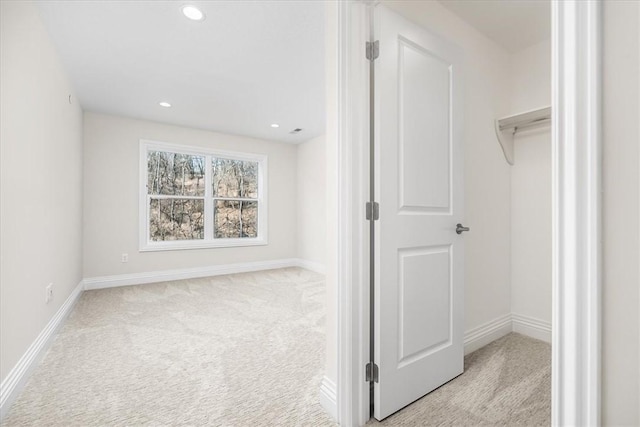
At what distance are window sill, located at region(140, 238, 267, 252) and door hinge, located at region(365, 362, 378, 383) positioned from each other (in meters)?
4.03

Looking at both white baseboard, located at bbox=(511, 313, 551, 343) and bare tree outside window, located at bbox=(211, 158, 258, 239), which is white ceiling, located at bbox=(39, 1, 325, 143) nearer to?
bare tree outside window, located at bbox=(211, 158, 258, 239)

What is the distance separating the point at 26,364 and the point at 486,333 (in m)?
3.05

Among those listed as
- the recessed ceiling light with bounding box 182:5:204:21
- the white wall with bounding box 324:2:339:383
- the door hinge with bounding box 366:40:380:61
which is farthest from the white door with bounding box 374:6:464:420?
the recessed ceiling light with bounding box 182:5:204:21

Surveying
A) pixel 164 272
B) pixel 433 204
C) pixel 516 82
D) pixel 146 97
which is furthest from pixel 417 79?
pixel 164 272

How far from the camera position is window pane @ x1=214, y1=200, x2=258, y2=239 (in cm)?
521

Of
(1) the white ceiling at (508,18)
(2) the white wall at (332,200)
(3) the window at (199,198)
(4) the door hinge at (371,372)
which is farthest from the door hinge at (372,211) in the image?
(3) the window at (199,198)

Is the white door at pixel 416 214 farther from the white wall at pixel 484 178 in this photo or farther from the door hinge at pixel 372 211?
the white wall at pixel 484 178

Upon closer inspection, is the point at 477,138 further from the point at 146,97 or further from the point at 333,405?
the point at 146,97

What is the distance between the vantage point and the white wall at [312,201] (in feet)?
17.0

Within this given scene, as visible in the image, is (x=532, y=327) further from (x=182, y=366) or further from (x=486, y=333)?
(x=182, y=366)

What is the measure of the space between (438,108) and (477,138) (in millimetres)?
717

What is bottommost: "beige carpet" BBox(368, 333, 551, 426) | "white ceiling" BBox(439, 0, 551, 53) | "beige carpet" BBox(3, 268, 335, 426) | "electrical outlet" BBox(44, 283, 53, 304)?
"beige carpet" BBox(3, 268, 335, 426)

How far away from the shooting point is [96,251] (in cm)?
414

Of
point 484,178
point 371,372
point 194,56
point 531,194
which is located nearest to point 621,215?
point 371,372
